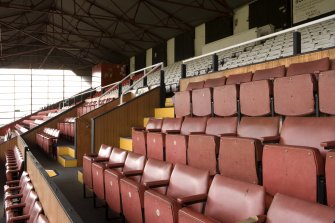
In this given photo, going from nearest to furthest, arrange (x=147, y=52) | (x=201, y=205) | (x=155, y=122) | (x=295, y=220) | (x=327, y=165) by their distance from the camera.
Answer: (x=295, y=220), (x=327, y=165), (x=201, y=205), (x=155, y=122), (x=147, y=52)

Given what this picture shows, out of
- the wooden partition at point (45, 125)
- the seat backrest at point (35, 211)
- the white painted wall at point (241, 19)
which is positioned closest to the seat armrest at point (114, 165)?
the seat backrest at point (35, 211)

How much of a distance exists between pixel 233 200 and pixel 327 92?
2.03ft

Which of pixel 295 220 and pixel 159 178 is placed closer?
pixel 295 220

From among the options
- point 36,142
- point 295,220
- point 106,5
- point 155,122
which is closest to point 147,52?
point 106,5

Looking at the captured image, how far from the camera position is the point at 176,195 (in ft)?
3.47

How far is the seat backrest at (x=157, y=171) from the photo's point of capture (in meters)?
1.17

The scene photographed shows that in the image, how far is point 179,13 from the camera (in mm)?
5520

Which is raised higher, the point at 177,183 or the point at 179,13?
the point at 179,13

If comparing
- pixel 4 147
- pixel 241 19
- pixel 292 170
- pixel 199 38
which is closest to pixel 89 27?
pixel 199 38

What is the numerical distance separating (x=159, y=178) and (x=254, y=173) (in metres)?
0.35

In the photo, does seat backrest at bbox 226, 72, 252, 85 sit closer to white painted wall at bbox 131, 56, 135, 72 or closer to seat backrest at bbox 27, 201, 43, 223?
seat backrest at bbox 27, 201, 43, 223

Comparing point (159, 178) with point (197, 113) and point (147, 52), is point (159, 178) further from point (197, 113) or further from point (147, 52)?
point (147, 52)

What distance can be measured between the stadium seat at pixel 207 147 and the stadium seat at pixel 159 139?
0.89 feet

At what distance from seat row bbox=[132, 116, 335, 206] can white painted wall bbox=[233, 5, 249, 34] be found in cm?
347
